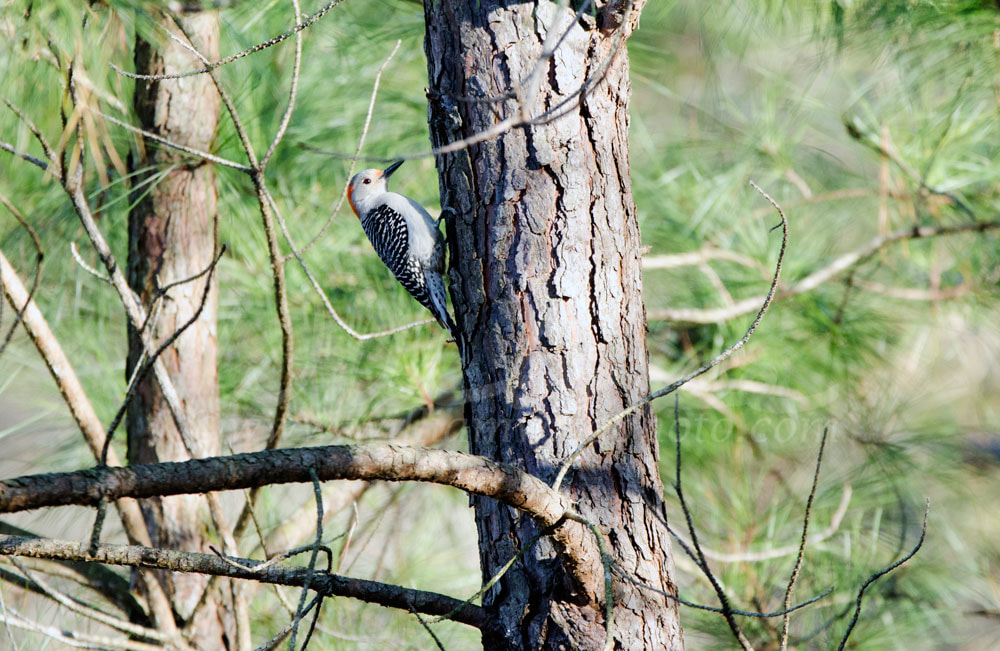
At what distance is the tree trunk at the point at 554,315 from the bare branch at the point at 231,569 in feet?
0.49

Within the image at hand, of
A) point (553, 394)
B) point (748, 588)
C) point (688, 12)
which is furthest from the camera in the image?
point (688, 12)

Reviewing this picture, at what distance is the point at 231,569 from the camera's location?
3.46 feet

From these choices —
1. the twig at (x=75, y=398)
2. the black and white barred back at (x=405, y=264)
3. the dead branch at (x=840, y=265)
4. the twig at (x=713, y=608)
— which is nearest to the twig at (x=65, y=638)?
the twig at (x=75, y=398)

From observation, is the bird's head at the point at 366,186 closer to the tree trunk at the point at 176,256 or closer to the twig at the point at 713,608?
the tree trunk at the point at 176,256

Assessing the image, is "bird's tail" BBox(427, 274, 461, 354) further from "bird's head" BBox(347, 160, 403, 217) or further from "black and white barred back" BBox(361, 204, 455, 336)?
"bird's head" BBox(347, 160, 403, 217)

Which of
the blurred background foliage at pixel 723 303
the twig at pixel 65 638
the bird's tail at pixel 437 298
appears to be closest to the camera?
the twig at pixel 65 638

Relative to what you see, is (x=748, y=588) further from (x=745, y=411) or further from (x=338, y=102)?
(x=338, y=102)

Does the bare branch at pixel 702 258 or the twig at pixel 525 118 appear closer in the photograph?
the twig at pixel 525 118

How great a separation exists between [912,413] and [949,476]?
433 mm

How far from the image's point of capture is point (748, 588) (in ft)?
8.14

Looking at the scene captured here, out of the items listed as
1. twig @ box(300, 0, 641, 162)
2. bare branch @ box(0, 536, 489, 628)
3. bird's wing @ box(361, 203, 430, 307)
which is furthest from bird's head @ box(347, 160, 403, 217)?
bare branch @ box(0, 536, 489, 628)

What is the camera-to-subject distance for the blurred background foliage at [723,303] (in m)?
2.46

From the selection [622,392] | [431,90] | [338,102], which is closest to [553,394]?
[622,392]

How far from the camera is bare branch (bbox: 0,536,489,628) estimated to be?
0.93 meters
